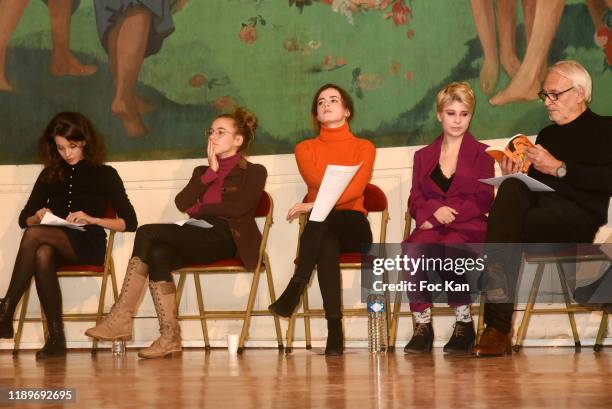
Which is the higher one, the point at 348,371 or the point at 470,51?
the point at 470,51

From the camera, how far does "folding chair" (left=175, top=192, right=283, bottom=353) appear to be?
14.5ft

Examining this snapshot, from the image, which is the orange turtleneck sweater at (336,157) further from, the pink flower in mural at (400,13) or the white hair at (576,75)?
the white hair at (576,75)

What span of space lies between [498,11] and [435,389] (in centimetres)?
282

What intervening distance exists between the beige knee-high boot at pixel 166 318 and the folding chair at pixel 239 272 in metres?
0.24

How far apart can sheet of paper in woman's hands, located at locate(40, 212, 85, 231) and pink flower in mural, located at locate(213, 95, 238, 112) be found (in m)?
1.02

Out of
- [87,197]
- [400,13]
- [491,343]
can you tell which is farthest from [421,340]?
[87,197]

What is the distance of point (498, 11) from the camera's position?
4785mm

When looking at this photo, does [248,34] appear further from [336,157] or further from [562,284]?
[562,284]

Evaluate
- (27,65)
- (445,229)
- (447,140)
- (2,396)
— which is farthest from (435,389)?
(27,65)

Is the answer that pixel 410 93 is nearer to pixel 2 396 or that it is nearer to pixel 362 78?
pixel 362 78

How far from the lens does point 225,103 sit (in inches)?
203

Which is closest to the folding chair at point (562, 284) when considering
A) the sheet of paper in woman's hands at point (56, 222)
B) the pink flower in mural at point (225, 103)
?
the pink flower in mural at point (225, 103)

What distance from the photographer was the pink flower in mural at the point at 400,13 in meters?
4.93

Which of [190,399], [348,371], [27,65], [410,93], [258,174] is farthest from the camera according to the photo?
[27,65]
